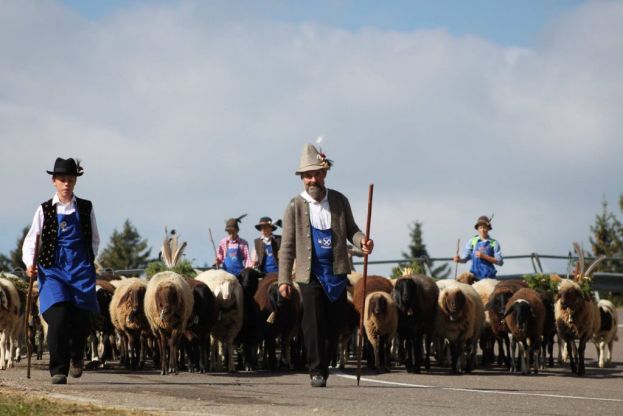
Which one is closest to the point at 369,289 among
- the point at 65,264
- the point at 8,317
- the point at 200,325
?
the point at 200,325

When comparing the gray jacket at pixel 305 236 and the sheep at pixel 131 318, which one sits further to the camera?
the sheep at pixel 131 318

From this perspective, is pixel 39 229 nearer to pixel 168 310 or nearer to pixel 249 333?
pixel 168 310

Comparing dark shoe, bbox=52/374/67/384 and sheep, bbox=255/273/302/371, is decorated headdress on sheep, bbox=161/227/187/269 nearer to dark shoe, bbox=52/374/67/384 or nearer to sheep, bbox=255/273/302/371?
sheep, bbox=255/273/302/371

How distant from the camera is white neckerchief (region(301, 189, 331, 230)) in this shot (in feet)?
46.4

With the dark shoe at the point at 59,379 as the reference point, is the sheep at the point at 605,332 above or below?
above

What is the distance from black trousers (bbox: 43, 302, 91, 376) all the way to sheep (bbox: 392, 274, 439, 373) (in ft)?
21.4

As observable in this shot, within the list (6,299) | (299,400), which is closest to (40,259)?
(299,400)

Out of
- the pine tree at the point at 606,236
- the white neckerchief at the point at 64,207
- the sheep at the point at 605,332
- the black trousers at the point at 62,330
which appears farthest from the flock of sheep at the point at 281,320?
the pine tree at the point at 606,236

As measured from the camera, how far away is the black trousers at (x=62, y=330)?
1395cm

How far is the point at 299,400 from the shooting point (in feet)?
39.5

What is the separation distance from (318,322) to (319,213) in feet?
4.13

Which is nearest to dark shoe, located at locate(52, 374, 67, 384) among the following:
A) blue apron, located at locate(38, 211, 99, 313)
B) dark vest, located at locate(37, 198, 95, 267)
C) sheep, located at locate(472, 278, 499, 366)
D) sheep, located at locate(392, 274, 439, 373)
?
blue apron, located at locate(38, 211, 99, 313)

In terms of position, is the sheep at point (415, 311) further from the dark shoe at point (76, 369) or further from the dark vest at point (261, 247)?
the dark shoe at point (76, 369)

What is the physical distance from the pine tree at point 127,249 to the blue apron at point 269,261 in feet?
227
